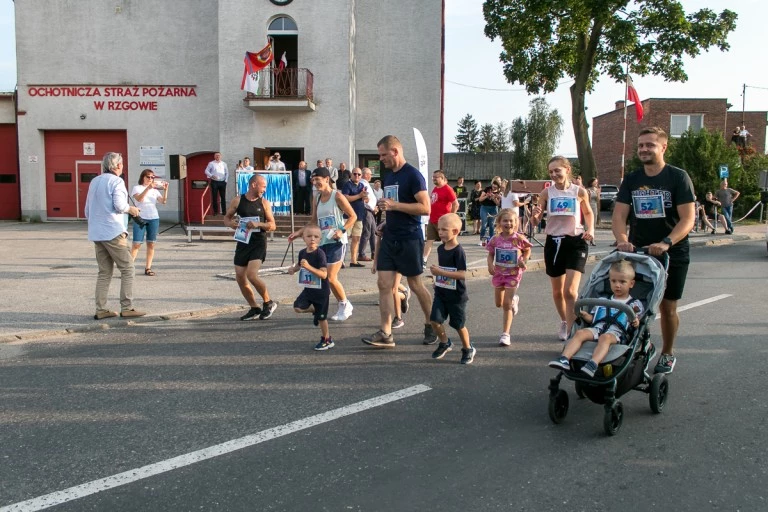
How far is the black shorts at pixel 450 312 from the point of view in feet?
20.0

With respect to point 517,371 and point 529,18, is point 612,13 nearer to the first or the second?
point 529,18

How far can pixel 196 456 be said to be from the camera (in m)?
3.99

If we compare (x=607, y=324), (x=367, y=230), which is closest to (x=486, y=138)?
(x=367, y=230)

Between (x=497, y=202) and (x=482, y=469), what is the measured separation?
14.3m

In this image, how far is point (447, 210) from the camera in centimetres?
1149

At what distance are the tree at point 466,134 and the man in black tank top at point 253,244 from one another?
118 m

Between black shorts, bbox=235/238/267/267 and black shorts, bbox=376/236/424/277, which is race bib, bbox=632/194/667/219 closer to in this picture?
black shorts, bbox=376/236/424/277

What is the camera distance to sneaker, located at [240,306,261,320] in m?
8.23

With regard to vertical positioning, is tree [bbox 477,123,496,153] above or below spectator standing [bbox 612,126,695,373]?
above

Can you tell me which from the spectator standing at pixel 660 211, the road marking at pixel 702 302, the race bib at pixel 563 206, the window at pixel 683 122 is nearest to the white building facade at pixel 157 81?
the road marking at pixel 702 302

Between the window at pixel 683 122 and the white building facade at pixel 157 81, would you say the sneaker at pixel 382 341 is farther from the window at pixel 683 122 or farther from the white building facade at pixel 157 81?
A: the window at pixel 683 122

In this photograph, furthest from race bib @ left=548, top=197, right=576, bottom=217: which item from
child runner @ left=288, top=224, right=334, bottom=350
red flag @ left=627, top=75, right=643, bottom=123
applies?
red flag @ left=627, top=75, right=643, bottom=123

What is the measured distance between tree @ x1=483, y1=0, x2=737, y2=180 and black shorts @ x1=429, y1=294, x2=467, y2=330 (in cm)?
2025

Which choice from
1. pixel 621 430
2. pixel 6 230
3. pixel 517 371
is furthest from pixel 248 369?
pixel 6 230
